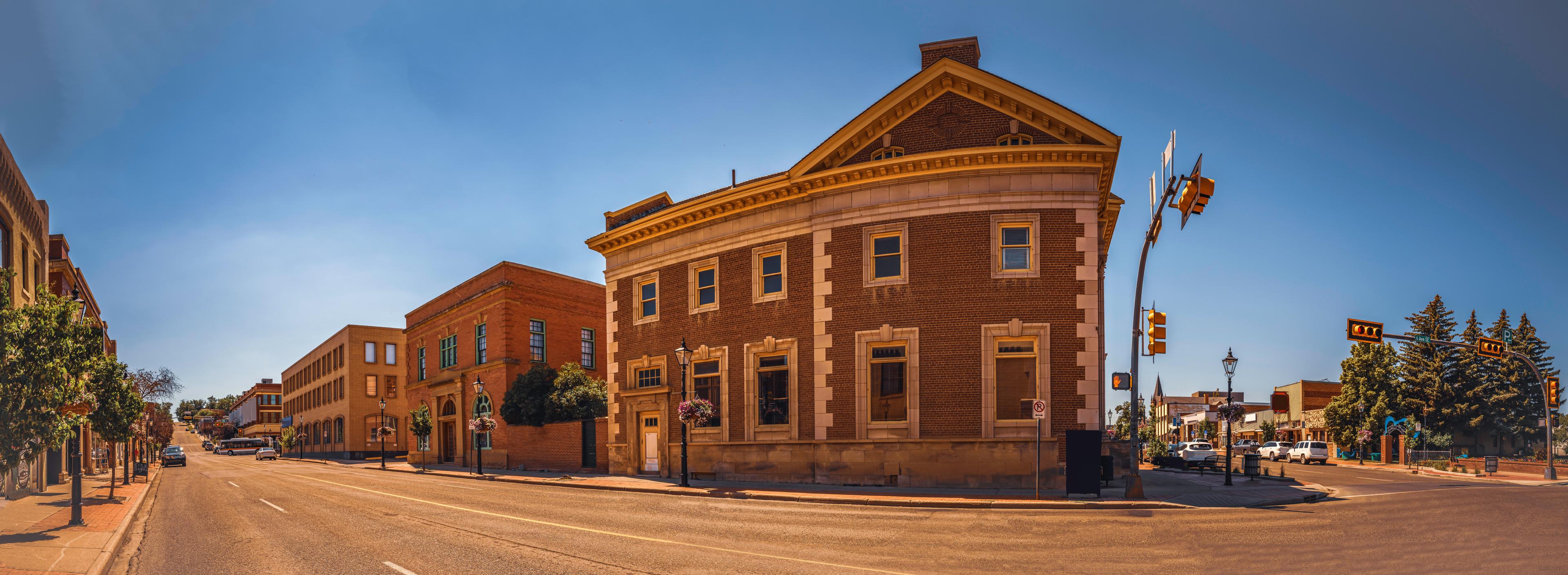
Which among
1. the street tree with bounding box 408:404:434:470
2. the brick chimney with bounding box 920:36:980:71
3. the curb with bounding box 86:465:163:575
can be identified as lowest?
the street tree with bounding box 408:404:434:470

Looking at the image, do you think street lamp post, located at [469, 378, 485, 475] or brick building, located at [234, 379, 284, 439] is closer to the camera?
street lamp post, located at [469, 378, 485, 475]

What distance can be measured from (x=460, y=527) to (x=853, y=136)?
668 inches

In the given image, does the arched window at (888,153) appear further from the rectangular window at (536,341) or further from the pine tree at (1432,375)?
the pine tree at (1432,375)

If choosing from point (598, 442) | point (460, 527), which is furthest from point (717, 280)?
point (460, 527)

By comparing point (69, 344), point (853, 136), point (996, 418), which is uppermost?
point (853, 136)

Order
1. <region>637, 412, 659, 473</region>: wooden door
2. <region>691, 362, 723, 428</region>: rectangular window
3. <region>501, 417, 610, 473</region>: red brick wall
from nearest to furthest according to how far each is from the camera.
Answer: <region>691, 362, 723, 428</region>: rectangular window → <region>637, 412, 659, 473</region>: wooden door → <region>501, 417, 610, 473</region>: red brick wall

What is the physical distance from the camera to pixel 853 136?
88.4 ft

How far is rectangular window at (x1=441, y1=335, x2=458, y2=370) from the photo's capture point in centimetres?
5081

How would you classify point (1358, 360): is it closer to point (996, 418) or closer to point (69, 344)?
point (996, 418)

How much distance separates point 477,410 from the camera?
46812 mm

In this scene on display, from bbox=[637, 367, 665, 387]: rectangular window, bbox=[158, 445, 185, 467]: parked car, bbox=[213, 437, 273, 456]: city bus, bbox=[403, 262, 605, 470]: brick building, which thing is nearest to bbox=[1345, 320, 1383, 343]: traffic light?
bbox=[637, 367, 665, 387]: rectangular window

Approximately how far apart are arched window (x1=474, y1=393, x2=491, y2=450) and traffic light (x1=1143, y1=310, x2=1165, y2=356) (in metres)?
34.5

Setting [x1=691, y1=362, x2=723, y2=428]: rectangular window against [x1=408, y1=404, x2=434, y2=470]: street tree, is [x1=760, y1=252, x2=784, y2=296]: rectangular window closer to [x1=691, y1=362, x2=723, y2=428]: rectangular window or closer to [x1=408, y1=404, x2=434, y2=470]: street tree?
[x1=691, y1=362, x2=723, y2=428]: rectangular window

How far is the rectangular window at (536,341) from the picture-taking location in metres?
45.1
